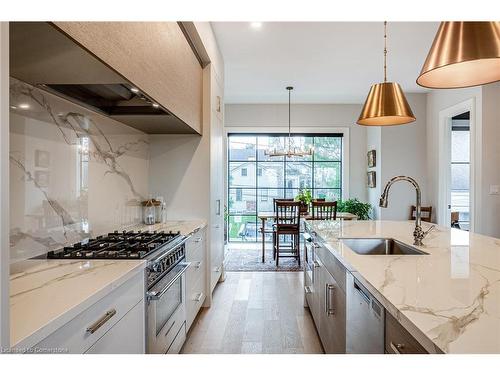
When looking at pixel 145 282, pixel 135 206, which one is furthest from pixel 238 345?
pixel 135 206

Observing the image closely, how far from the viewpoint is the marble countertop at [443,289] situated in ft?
2.41

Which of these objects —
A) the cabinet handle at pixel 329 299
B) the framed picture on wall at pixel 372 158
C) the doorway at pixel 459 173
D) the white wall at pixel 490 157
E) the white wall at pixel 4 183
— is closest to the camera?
the white wall at pixel 4 183

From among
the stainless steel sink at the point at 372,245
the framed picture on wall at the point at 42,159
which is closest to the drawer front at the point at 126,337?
the framed picture on wall at the point at 42,159

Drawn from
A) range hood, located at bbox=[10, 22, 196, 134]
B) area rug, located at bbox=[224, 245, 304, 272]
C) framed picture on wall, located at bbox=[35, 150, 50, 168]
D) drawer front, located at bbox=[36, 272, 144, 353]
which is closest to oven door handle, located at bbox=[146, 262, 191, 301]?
drawer front, located at bbox=[36, 272, 144, 353]

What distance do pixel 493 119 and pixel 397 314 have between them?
4813 mm

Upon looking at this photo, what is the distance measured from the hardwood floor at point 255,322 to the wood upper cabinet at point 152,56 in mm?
1784

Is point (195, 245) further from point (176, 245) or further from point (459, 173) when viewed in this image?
point (459, 173)

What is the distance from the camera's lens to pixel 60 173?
5.94 feet

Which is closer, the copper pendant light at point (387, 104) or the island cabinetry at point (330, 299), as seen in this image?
the island cabinetry at point (330, 299)

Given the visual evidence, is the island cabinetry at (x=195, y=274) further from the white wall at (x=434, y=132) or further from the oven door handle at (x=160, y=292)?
the white wall at (x=434, y=132)

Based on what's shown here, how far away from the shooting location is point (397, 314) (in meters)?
0.89

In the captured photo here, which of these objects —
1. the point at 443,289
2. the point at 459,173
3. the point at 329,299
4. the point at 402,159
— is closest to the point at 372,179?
the point at 402,159

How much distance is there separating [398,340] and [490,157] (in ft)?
15.1

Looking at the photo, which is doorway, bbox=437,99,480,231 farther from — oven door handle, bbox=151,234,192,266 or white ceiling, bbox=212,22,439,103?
oven door handle, bbox=151,234,192,266
